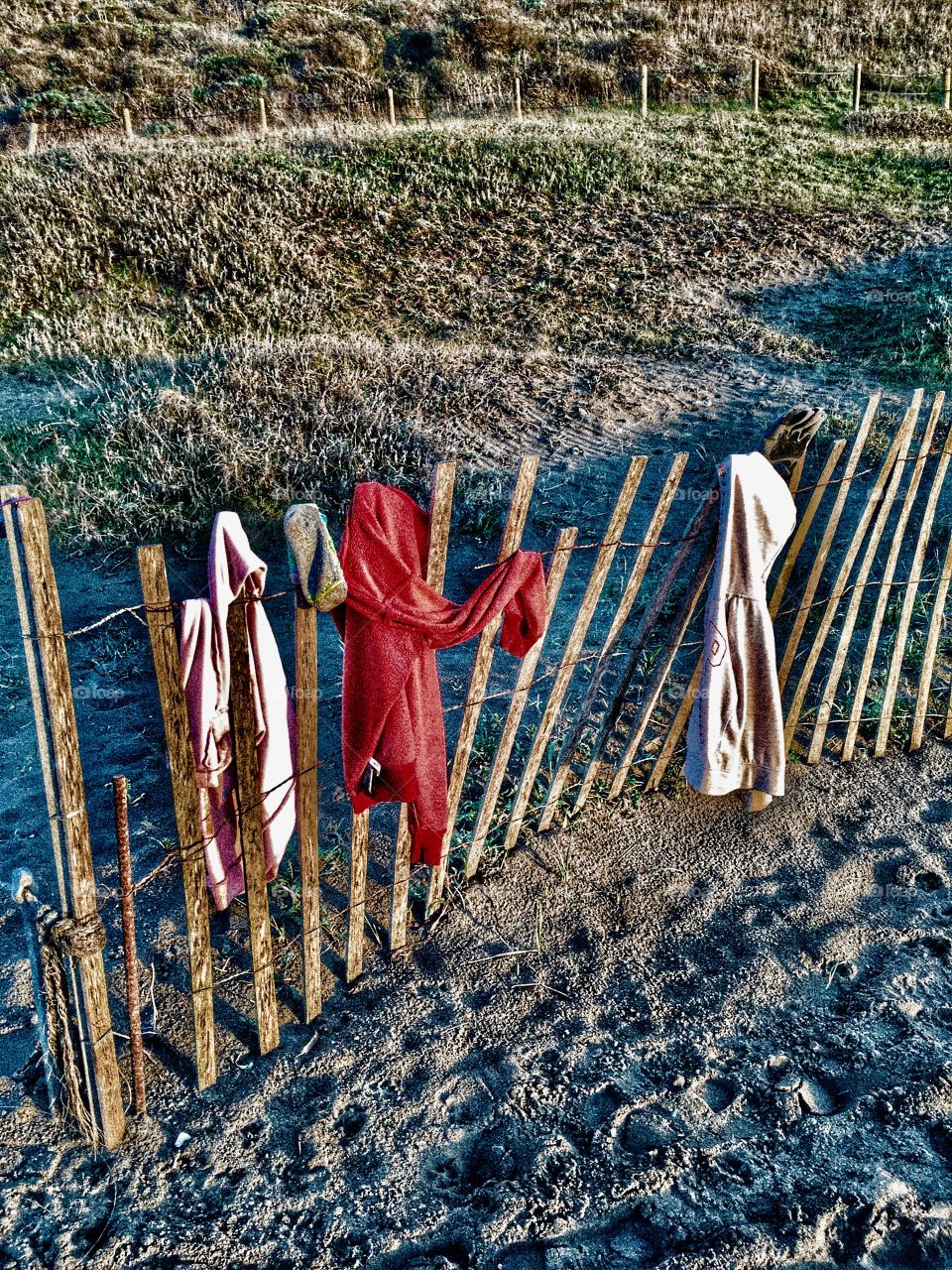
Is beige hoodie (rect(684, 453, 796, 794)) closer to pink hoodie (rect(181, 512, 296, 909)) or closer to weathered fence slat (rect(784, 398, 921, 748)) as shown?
weathered fence slat (rect(784, 398, 921, 748))

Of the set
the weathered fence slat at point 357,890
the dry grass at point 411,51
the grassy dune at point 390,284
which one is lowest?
the weathered fence slat at point 357,890

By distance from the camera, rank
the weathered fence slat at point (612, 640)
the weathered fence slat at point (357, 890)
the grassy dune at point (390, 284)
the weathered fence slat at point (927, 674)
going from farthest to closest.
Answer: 1. the grassy dune at point (390, 284)
2. the weathered fence slat at point (927, 674)
3. the weathered fence slat at point (612, 640)
4. the weathered fence slat at point (357, 890)

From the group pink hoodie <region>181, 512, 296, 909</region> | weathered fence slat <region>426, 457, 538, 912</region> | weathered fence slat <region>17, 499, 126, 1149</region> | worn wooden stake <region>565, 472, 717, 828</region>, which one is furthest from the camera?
worn wooden stake <region>565, 472, 717, 828</region>

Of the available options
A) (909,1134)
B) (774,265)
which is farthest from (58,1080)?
(774,265)

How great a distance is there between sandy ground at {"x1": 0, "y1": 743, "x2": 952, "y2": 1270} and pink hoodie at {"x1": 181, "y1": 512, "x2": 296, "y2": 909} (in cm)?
68

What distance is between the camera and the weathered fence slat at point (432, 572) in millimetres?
3025

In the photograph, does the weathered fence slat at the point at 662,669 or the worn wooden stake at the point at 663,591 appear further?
the weathered fence slat at the point at 662,669

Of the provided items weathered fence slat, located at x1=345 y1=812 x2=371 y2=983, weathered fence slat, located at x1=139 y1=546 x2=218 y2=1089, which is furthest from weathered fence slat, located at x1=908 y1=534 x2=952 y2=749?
weathered fence slat, located at x1=139 y1=546 x2=218 y2=1089

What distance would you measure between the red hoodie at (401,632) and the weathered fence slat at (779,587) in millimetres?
1058

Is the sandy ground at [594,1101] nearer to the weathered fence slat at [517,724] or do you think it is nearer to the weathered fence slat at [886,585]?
the weathered fence slat at [517,724]

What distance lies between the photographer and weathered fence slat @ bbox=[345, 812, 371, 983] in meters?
3.45

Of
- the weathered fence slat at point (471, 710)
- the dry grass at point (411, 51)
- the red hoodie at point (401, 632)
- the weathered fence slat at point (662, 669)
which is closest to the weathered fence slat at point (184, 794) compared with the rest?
the red hoodie at point (401, 632)

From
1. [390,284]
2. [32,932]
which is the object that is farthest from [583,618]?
[390,284]

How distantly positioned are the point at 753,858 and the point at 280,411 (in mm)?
5554
